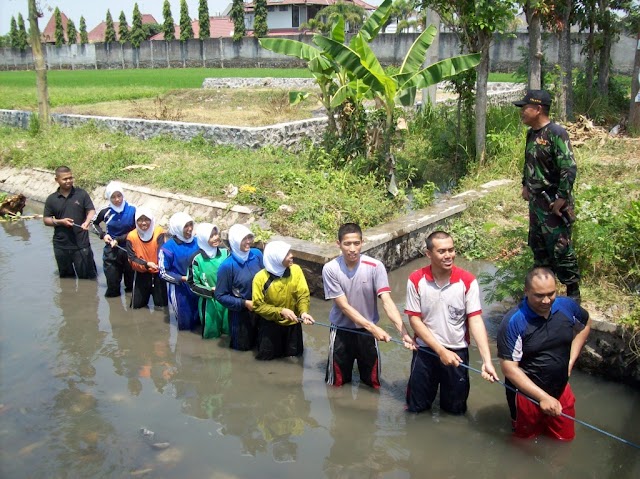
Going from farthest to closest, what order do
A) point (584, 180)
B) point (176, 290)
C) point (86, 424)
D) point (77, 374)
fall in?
point (584, 180)
point (176, 290)
point (77, 374)
point (86, 424)

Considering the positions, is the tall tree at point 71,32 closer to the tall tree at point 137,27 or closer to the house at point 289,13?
the tall tree at point 137,27

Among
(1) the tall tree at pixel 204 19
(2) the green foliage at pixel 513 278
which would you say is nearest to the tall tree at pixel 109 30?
(1) the tall tree at pixel 204 19

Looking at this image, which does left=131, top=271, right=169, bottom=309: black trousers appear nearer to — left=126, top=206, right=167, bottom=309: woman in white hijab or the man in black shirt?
left=126, top=206, right=167, bottom=309: woman in white hijab

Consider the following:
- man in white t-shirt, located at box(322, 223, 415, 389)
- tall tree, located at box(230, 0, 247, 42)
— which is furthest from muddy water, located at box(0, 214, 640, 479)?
tall tree, located at box(230, 0, 247, 42)

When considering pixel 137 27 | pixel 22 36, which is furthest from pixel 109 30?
pixel 22 36

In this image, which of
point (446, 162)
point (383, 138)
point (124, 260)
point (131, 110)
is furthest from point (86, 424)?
point (131, 110)

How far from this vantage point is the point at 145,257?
6.91 metres

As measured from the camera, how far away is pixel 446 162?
39.2 ft

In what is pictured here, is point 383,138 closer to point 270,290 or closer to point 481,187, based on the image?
point 481,187

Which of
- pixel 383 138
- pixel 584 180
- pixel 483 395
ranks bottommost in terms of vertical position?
pixel 483 395

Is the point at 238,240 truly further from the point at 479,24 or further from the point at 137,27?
the point at 137,27

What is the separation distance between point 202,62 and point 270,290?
4671 centimetres

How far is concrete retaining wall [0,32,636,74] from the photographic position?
105 ft

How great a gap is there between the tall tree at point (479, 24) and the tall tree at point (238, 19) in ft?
126
